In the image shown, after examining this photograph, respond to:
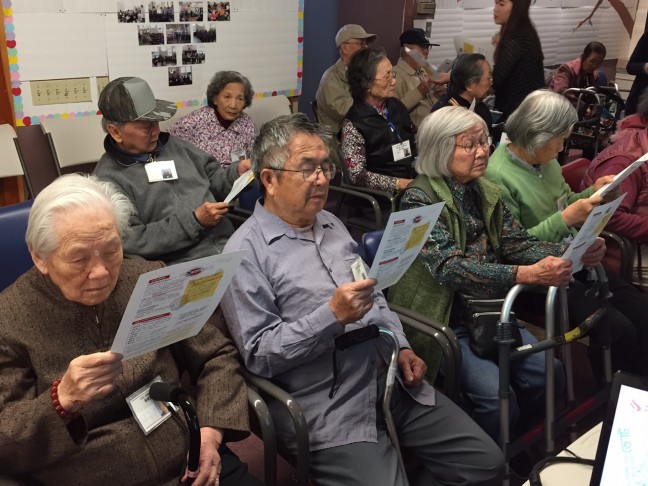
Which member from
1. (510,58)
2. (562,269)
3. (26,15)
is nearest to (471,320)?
(562,269)

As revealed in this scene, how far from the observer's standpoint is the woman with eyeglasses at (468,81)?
4207 mm

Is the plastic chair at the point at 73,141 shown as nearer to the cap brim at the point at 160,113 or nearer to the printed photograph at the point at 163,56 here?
the printed photograph at the point at 163,56

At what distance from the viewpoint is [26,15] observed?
140 inches

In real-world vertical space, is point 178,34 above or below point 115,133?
above

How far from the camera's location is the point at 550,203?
Result: 2.89 meters

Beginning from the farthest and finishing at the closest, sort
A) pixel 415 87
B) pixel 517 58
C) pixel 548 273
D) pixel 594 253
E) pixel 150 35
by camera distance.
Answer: pixel 415 87 < pixel 517 58 < pixel 150 35 < pixel 594 253 < pixel 548 273

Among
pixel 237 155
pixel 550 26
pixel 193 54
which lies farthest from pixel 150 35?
pixel 550 26

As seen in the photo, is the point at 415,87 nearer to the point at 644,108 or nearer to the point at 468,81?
the point at 468,81

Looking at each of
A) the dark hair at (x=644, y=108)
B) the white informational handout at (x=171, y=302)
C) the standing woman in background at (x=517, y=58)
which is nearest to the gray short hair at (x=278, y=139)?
the white informational handout at (x=171, y=302)

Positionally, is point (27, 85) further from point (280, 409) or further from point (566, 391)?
point (566, 391)

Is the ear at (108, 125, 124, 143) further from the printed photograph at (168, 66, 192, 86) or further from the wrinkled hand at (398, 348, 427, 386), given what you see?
the printed photograph at (168, 66, 192, 86)

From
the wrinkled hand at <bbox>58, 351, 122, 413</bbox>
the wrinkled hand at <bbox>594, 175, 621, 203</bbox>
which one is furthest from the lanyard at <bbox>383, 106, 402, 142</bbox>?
the wrinkled hand at <bbox>58, 351, 122, 413</bbox>

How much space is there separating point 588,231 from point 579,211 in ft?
1.68

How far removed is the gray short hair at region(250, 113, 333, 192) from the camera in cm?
207
